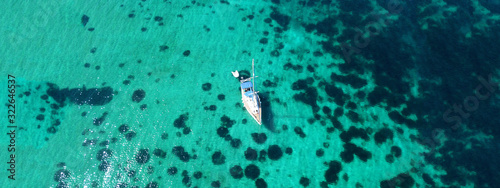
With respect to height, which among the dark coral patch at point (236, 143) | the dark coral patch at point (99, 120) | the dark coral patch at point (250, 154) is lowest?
the dark coral patch at point (250, 154)

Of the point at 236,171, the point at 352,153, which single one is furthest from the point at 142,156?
the point at 352,153

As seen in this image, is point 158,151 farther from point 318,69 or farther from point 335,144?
point 318,69

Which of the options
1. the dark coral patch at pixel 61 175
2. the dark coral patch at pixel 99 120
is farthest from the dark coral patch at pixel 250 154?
the dark coral patch at pixel 61 175

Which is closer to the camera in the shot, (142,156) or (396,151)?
(142,156)

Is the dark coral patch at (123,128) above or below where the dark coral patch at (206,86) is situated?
below

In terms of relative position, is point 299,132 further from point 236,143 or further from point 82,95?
point 82,95

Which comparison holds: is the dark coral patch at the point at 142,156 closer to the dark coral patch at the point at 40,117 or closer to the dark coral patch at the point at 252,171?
the dark coral patch at the point at 252,171
